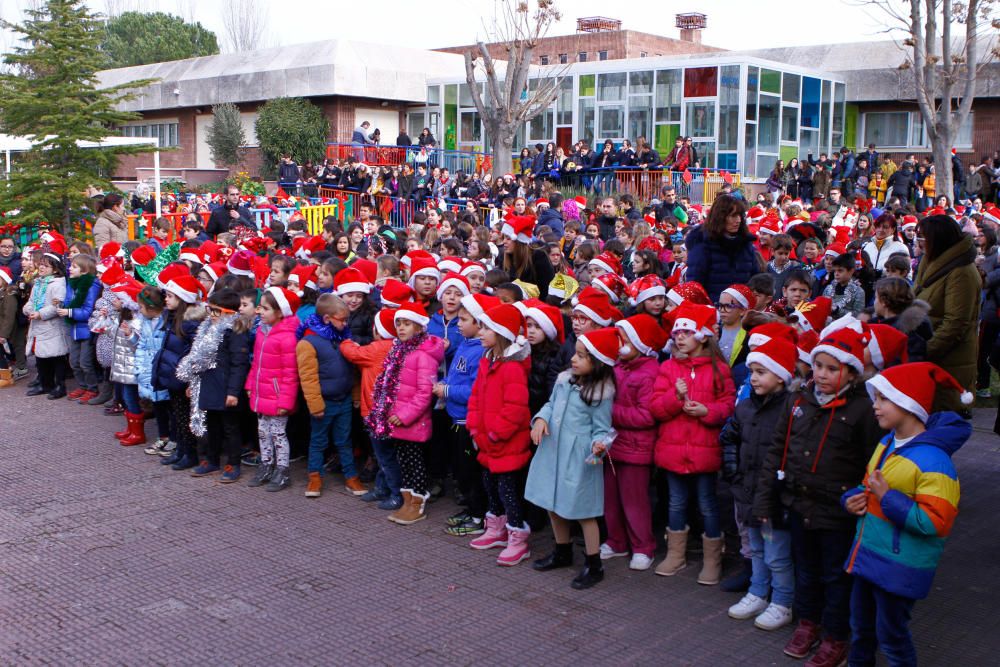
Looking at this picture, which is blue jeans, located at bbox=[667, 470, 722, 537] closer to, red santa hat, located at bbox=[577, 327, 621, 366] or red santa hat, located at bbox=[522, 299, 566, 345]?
red santa hat, located at bbox=[577, 327, 621, 366]

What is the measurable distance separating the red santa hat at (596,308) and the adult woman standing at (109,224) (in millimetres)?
9879

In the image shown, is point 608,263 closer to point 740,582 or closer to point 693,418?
point 693,418

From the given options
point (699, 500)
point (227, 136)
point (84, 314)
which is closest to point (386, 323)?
point (699, 500)

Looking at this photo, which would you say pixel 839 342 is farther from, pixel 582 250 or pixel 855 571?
pixel 582 250

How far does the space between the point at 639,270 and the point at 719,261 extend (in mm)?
1333

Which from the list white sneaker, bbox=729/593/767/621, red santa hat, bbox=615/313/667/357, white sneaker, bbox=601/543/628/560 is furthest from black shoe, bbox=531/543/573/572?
red santa hat, bbox=615/313/667/357

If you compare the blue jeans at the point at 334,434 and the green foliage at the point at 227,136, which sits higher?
the green foliage at the point at 227,136

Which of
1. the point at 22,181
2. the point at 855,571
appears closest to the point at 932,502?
the point at 855,571

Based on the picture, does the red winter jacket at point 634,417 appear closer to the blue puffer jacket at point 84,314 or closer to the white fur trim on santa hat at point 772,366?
the white fur trim on santa hat at point 772,366

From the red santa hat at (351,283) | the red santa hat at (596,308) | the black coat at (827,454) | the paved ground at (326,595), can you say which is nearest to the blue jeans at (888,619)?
the black coat at (827,454)

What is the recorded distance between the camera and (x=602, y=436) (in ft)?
19.5

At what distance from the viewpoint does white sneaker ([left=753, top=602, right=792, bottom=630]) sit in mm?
5320

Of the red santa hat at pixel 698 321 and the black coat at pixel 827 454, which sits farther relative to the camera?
the red santa hat at pixel 698 321

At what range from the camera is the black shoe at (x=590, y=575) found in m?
5.91
